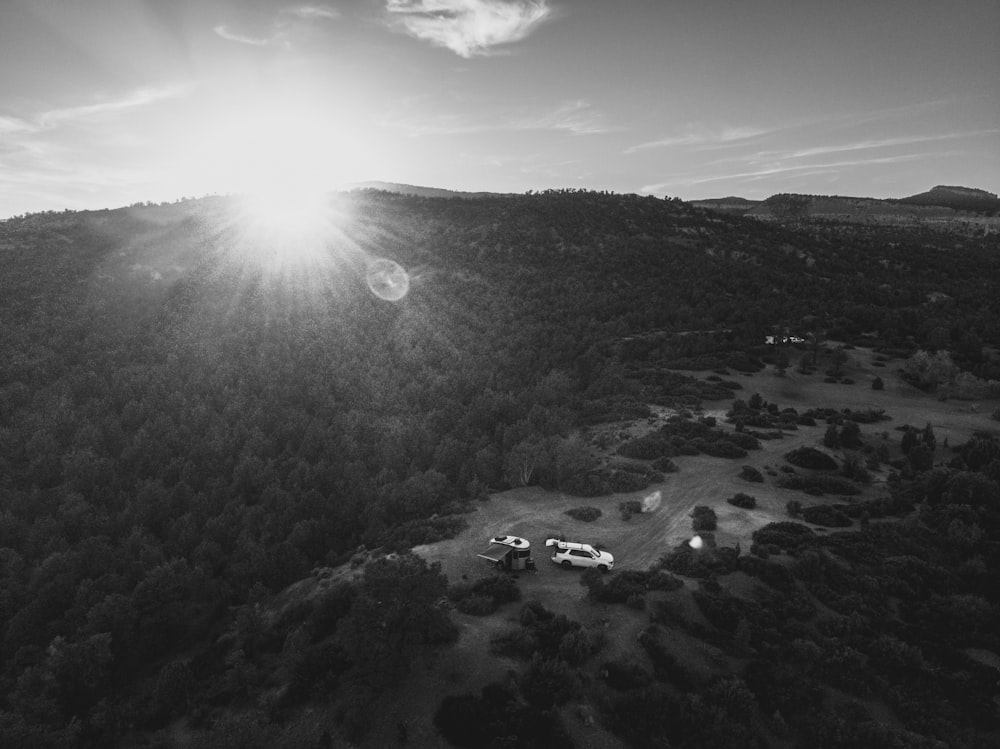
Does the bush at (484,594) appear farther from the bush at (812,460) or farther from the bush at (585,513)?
the bush at (812,460)

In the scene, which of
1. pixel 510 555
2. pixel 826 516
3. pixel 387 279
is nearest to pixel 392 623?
pixel 510 555

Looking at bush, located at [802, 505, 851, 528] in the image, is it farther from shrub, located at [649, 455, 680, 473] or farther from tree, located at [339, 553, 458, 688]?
tree, located at [339, 553, 458, 688]

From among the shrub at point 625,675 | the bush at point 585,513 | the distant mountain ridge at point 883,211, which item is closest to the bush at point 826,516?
the bush at point 585,513

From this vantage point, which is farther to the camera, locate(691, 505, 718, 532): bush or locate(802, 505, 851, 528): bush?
locate(802, 505, 851, 528): bush

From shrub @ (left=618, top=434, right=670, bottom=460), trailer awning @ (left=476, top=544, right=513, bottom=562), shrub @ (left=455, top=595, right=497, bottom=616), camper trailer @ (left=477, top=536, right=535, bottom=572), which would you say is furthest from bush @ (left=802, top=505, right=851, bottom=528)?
shrub @ (left=455, top=595, right=497, bottom=616)

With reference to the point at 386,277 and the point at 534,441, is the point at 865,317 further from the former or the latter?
the point at 386,277

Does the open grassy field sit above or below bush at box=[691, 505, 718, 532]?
below
